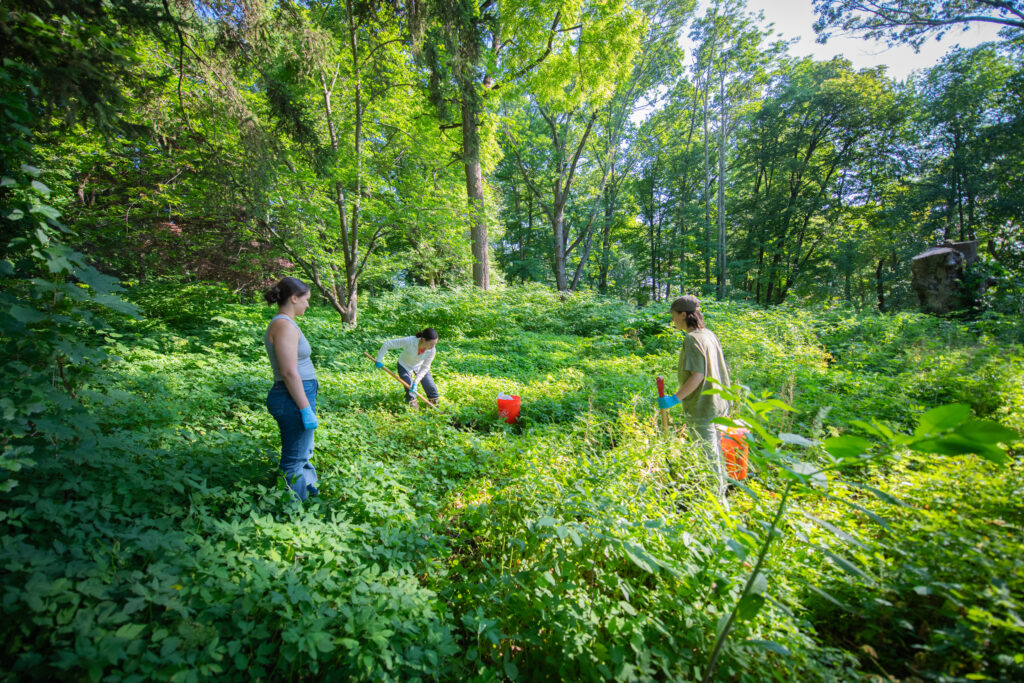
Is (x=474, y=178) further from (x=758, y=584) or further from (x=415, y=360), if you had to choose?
(x=758, y=584)

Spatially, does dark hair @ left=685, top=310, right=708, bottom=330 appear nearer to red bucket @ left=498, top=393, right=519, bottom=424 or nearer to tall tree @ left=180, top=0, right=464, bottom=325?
red bucket @ left=498, top=393, right=519, bottom=424

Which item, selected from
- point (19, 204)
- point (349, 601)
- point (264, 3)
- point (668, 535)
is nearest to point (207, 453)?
point (19, 204)

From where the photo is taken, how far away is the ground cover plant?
4.47 ft

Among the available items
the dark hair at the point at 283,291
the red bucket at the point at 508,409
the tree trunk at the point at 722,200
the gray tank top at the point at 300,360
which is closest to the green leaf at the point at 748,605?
the gray tank top at the point at 300,360

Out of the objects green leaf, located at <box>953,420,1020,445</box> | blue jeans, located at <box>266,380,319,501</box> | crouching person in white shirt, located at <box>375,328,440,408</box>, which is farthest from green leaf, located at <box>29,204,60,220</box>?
green leaf, located at <box>953,420,1020,445</box>

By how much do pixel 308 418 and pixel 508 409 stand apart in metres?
2.63

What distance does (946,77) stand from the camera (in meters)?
14.9

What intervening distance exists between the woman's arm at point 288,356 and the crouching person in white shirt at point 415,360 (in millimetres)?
2254

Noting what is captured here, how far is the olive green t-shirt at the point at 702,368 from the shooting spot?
3.13 metres

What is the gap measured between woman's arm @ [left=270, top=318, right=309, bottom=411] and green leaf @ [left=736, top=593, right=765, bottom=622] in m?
2.81

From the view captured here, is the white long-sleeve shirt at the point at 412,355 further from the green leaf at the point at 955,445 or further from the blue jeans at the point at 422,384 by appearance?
the green leaf at the point at 955,445

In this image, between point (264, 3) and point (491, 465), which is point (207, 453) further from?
point (264, 3)

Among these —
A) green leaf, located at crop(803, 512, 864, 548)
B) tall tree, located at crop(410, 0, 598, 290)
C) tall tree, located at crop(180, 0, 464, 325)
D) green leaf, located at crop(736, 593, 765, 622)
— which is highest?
tall tree, located at crop(410, 0, 598, 290)

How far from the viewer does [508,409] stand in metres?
4.90
